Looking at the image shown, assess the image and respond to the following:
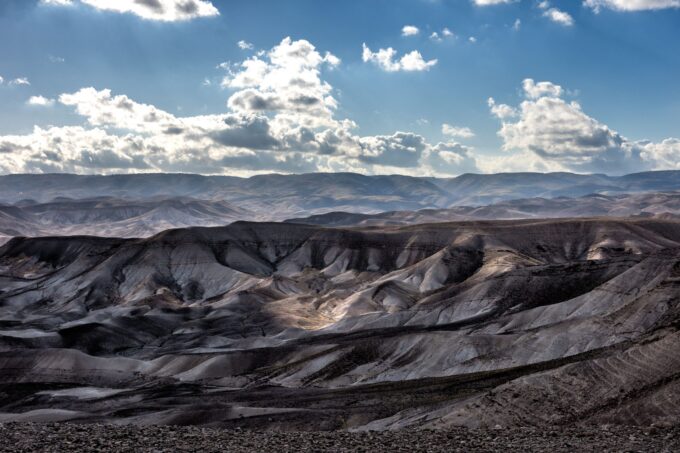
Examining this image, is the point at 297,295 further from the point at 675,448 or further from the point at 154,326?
the point at 675,448

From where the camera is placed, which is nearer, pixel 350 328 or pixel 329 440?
pixel 329 440

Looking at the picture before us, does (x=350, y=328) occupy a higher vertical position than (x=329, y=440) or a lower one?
lower

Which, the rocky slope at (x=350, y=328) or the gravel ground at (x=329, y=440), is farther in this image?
the rocky slope at (x=350, y=328)

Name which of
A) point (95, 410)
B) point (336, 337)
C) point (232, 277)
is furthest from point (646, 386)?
point (232, 277)

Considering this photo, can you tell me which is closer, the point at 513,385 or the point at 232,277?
the point at 513,385

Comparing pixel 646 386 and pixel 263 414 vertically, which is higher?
pixel 646 386

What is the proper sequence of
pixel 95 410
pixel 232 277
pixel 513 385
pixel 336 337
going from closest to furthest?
1. pixel 513 385
2. pixel 95 410
3. pixel 336 337
4. pixel 232 277
